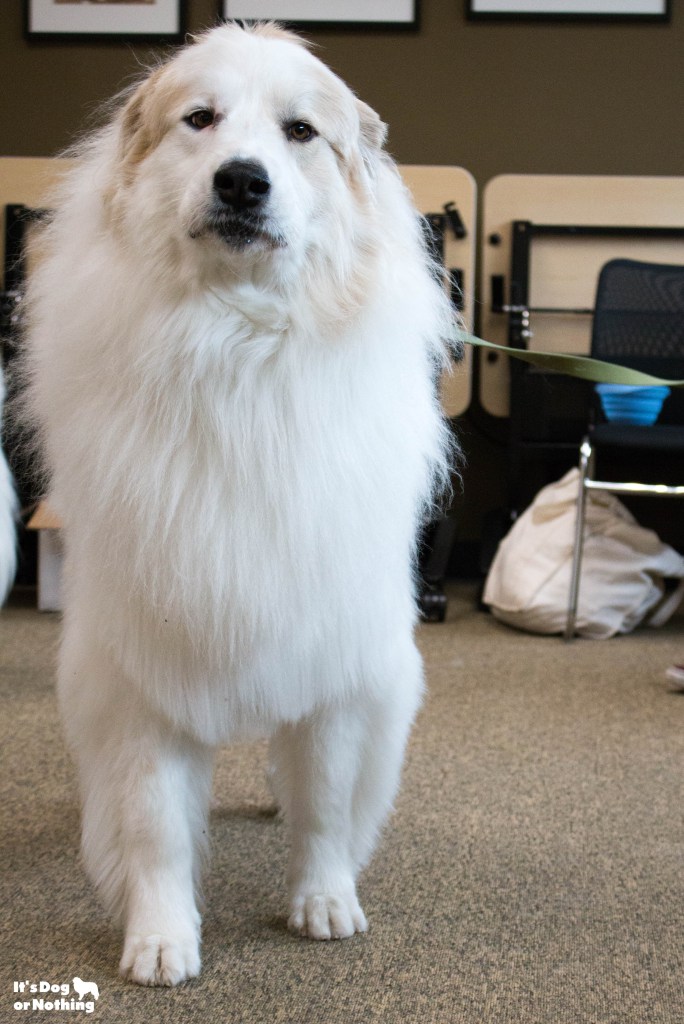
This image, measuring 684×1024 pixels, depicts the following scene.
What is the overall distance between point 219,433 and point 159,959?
0.62 metres

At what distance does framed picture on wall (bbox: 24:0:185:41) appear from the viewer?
4176 mm

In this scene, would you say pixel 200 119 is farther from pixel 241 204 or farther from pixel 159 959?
pixel 159 959

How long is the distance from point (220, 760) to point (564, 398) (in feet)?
8.23

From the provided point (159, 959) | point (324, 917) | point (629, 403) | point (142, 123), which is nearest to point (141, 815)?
point (159, 959)

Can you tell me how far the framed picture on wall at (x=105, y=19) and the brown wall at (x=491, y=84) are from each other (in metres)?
0.05

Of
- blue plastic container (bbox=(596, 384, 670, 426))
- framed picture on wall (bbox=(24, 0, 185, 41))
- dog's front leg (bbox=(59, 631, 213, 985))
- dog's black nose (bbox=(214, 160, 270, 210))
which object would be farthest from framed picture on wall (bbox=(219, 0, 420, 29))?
dog's front leg (bbox=(59, 631, 213, 985))

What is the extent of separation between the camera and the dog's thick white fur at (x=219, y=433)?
118 centimetres

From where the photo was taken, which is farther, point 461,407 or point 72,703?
point 461,407

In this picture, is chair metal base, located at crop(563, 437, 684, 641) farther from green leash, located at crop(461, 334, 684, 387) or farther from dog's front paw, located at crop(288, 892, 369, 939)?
dog's front paw, located at crop(288, 892, 369, 939)

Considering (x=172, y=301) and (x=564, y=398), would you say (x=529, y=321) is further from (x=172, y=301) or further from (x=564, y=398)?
(x=172, y=301)

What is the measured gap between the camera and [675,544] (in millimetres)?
4277

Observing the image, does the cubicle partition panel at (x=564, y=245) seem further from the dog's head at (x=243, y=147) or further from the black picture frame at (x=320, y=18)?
the dog's head at (x=243, y=147)

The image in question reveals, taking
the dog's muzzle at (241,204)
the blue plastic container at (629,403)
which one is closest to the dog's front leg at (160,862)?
the dog's muzzle at (241,204)

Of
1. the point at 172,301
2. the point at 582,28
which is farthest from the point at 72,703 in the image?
the point at 582,28
